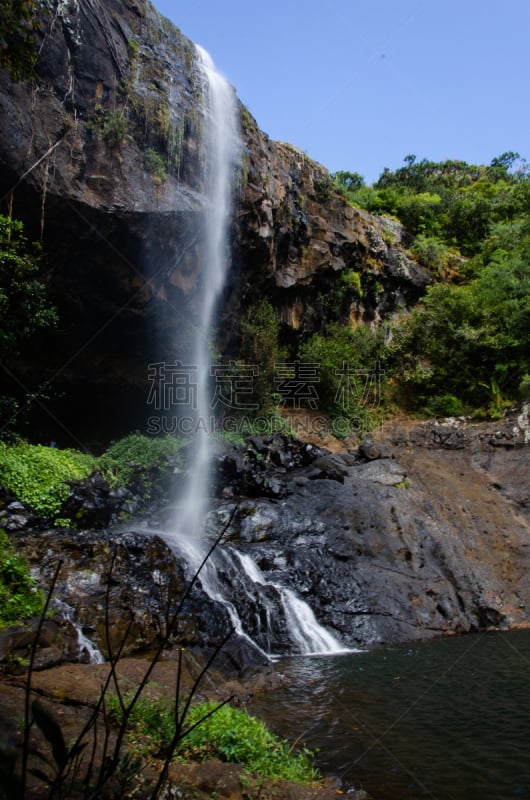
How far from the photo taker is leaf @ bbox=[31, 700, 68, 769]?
1062 mm

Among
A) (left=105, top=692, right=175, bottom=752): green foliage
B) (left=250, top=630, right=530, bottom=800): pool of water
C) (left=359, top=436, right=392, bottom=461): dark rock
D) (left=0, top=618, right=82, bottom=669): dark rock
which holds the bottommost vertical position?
(left=250, top=630, right=530, bottom=800): pool of water

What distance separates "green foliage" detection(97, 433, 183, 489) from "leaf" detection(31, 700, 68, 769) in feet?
39.8

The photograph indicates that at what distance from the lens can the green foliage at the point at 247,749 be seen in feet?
12.1

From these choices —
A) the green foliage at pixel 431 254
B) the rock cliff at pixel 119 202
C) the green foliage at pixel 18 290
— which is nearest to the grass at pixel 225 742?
the green foliage at pixel 18 290

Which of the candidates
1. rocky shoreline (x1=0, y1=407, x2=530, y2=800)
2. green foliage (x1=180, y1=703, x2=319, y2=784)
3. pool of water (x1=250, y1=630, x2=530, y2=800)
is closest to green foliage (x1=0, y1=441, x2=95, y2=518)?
rocky shoreline (x1=0, y1=407, x2=530, y2=800)

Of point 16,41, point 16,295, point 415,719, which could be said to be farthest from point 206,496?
point 16,41

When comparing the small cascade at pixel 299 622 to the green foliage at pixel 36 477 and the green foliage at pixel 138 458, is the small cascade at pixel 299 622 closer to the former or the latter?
the green foliage at pixel 36 477

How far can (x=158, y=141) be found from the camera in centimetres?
1405

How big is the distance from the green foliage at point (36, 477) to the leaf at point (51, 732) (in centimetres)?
973

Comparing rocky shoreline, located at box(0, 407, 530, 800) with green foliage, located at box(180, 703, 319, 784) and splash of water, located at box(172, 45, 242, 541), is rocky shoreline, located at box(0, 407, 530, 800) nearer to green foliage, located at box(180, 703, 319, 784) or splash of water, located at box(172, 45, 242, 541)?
green foliage, located at box(180, 703, 319, 784)

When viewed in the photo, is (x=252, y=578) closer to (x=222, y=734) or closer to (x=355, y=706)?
(x=355, y=706)

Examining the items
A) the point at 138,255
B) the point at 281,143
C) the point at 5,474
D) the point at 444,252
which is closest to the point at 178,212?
the point at 138,255

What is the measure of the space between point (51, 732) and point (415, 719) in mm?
4872

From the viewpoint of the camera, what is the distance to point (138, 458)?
46.4ft
